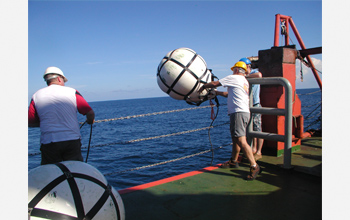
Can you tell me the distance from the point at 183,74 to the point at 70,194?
2511 millimetres

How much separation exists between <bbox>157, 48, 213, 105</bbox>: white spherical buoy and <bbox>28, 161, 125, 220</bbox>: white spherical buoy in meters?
2.13

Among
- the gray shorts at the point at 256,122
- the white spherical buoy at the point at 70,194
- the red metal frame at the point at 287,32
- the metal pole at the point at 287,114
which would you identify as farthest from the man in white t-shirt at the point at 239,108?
the red metal frame at the point at 287,32

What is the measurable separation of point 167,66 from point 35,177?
8.34 feet

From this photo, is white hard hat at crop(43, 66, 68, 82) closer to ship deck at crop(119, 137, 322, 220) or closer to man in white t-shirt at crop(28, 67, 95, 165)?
man in white t-shirt at crop(28, 67, 95, 165)

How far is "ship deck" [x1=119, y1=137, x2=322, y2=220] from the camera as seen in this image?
10.0 feet

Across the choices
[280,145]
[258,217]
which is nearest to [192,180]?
[258,217]

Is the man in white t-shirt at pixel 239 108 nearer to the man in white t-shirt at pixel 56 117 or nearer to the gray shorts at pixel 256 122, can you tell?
the gray shorts at pixel 256 122

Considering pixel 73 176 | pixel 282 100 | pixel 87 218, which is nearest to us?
pixel 87 218

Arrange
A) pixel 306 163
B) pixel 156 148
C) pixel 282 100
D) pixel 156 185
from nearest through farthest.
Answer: pixel 156 185, pixel 306 163, pixel 282 100, pixel 156 148

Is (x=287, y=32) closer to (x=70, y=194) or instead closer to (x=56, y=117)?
(x=56, y=117)

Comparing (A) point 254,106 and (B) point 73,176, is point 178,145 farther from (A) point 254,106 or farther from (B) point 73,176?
(B) point 73,176

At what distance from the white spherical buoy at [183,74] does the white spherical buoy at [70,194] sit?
2.13m

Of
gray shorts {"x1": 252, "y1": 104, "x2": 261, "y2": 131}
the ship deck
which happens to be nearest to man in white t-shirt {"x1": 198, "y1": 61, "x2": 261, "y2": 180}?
the ship deck

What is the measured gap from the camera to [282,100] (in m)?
5.17
